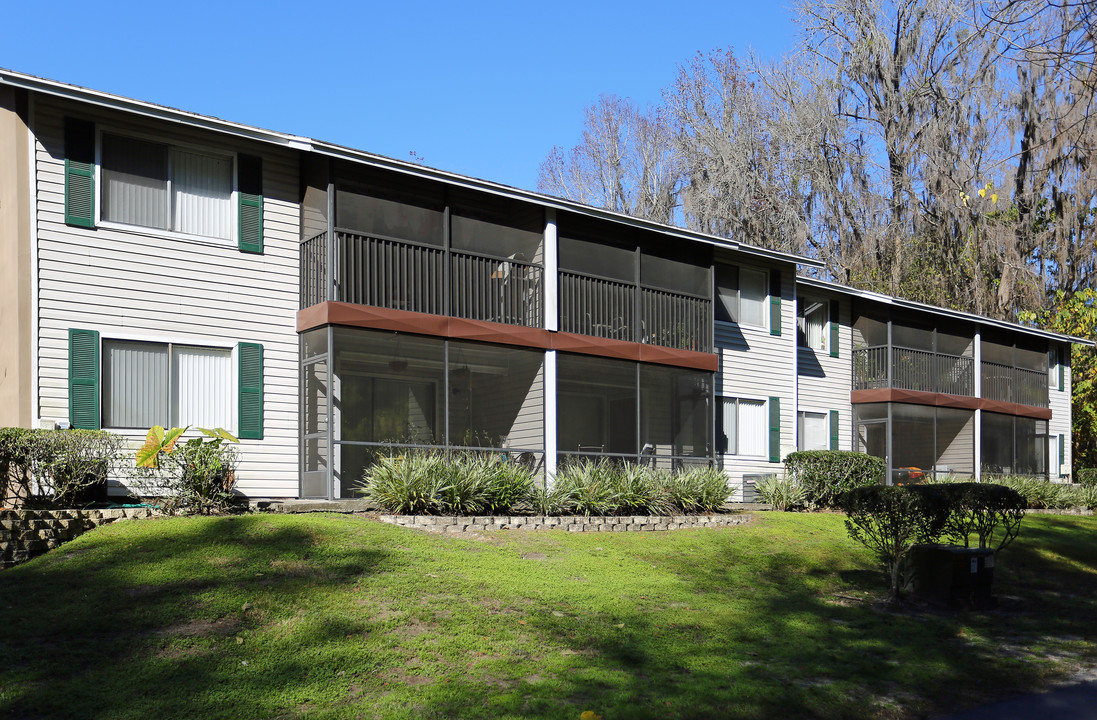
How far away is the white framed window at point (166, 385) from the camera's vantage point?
14336mm

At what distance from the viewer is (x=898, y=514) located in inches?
451

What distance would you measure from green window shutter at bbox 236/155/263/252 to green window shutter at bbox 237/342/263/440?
1.61 meters

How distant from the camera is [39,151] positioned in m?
13.9

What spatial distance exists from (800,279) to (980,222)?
596 inches

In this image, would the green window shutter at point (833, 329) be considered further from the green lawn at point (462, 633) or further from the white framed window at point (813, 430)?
the green lawn at point (462, 633)

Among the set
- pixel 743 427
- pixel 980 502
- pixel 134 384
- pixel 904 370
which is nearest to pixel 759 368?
pixel 743 427

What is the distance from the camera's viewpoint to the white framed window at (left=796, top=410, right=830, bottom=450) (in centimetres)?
2589

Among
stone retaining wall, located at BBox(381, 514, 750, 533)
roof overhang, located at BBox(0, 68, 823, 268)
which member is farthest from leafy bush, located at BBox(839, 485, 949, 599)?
roof overhang, located at BBox(0, 68, 823, 268)

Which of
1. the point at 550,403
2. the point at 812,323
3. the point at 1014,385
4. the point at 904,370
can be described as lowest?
the point at 550,403

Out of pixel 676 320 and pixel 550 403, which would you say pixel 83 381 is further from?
pixel 676 320

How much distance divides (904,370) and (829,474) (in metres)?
7.83

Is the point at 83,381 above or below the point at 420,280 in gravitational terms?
below

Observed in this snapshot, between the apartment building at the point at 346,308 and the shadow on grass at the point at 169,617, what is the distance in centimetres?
364

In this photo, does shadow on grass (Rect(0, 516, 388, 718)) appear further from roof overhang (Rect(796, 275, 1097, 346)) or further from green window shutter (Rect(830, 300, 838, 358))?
green window shutter (Rect(830, 300, 838, 358))
